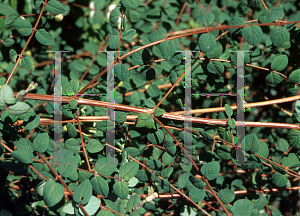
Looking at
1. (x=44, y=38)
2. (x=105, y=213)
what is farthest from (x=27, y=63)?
(x=105, y=213)

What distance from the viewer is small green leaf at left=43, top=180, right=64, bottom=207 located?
665mm

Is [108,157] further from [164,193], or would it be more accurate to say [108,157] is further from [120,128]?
[164,193]

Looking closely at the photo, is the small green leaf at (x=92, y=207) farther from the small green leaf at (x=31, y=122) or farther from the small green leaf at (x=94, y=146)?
the small green leaf at (x=31, y=122)

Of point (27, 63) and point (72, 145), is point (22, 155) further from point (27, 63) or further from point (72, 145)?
point (27, 63)

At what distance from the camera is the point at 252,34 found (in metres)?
0.77

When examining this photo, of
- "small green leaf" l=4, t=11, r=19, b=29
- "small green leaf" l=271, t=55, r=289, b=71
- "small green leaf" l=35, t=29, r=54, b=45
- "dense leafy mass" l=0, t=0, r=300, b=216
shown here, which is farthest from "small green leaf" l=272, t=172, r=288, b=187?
"small green leaf" l=4, t=11, r=19, b=29

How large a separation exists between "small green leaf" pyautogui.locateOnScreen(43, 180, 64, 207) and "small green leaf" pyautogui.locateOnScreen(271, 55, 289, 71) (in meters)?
0.85

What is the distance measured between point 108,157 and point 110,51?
1.23ft

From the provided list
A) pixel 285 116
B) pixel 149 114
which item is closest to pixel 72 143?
pixel 149 114

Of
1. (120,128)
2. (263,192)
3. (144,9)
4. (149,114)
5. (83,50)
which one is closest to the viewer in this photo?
(149,114)

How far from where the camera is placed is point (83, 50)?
1.49m

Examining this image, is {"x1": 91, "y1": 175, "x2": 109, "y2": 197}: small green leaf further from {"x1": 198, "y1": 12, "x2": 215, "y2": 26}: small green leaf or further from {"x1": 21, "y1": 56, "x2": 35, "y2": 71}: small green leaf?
{"x1": 198, "y1": 12, "x2": 215, "y2": 26}: small green leaf

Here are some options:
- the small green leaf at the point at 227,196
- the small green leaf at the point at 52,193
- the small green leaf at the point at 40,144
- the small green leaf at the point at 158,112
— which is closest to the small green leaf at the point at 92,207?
the small green leaf at the point at 52,193

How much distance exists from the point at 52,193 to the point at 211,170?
505 mm
